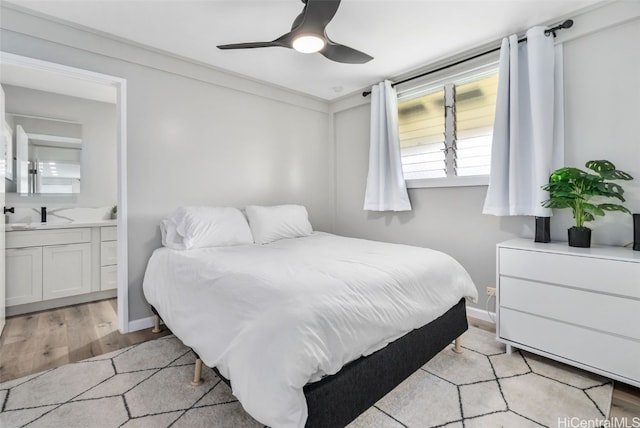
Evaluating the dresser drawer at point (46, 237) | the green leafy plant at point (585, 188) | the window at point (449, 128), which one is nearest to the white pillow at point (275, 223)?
the window at point (449, 128)

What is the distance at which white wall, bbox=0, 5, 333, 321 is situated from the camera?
2.31m

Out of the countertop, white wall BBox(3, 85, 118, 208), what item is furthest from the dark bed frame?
white wall BBox(3, 85, 118, 208)

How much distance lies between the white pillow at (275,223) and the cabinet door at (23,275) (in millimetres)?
2137

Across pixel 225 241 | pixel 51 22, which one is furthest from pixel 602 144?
pixel 51 22

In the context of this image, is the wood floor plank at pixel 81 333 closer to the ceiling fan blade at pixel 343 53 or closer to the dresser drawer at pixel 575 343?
the ceiling fan blade at pixel 343 53

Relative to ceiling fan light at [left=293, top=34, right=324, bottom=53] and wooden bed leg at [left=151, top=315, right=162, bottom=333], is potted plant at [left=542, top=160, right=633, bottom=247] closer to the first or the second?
ceiling fan light at [left=293, top=34, right=324, bottom=53]

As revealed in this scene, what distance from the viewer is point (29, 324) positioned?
105 inches

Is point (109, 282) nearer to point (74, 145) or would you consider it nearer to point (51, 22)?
point (74, 145)

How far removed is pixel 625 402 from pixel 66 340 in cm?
374

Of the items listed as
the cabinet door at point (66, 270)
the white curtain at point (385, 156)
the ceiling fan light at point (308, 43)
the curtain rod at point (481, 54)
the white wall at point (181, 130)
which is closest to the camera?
the ceiling fan light at point (308, 43)

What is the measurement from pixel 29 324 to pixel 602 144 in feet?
16.0

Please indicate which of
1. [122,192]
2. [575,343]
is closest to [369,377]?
[575,343]

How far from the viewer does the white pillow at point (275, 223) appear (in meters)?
2.79

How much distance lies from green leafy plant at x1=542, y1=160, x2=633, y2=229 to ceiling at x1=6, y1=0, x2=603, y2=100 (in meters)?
1.17
